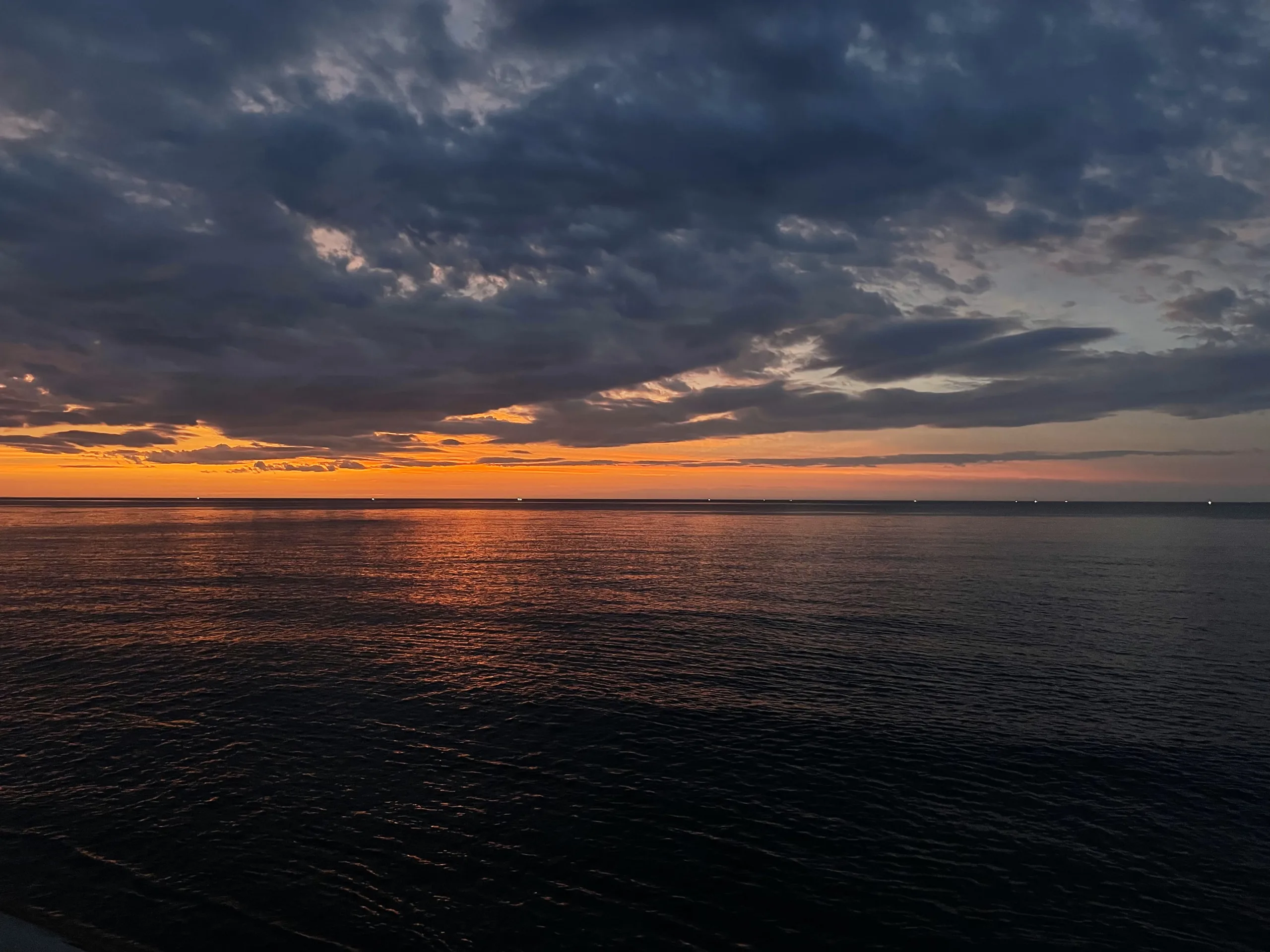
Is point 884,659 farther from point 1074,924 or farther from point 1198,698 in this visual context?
point 1074,924

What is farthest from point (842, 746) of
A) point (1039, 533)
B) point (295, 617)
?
point (1039, 533)

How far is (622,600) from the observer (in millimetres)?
79000

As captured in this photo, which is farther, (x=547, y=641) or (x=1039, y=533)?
(x=1039, y=533)

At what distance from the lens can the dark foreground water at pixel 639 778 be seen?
22391 mm

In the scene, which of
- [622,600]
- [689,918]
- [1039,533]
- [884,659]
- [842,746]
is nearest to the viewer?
[689,918]

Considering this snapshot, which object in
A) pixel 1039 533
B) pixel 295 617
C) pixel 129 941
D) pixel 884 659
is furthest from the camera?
pixel 1039 533

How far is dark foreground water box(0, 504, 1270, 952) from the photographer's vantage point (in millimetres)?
22391

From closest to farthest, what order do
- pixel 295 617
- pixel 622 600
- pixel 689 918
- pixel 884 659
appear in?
pixel 689 918 → pixel 884 659 → pixel 295 617 → pixel 622 600

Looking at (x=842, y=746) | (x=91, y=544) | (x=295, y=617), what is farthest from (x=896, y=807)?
(x=91, y=544)

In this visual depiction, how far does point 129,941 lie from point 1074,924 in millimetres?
27356

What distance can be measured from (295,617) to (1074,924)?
64.5 metres

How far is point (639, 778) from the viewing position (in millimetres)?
31750

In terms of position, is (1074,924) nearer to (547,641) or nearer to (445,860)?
(445,860)

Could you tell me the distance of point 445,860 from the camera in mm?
25016
